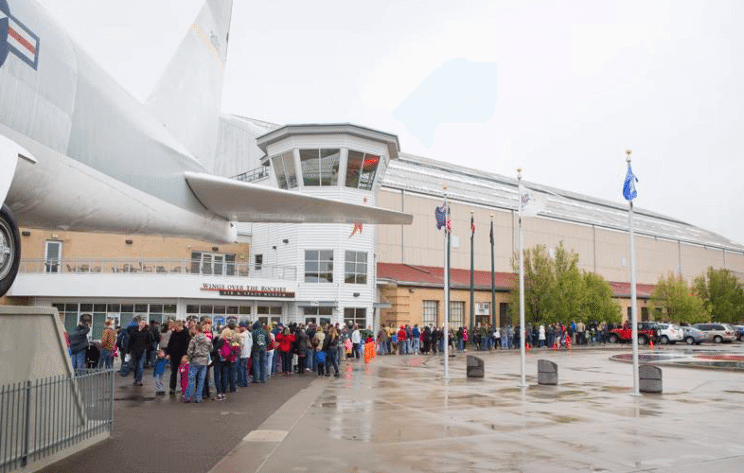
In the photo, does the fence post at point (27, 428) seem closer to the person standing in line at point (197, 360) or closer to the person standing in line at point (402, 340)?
the person standing in line at point (197, 360)

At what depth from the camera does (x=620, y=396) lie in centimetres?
1479

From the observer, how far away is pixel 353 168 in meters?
35.6

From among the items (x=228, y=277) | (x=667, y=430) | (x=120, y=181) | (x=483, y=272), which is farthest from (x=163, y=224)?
(x=483, y=272)

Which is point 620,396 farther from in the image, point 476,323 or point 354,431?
point 476,323

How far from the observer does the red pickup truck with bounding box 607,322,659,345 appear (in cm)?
4422

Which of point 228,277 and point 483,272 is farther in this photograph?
point 483,272

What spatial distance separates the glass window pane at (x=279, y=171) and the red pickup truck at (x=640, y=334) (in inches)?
993

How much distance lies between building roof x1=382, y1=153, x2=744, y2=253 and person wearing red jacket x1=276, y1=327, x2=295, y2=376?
22.5 m

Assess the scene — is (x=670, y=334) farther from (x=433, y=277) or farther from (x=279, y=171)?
(x=279, y=171)

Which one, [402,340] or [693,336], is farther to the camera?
[693,336]

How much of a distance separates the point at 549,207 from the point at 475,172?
765cm

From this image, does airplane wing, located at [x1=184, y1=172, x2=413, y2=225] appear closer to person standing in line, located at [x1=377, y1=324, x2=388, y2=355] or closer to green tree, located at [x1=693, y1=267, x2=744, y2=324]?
person standing in line, located at [x1=377, y1=324, x2=388, y2=355]

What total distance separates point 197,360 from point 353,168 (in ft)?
77.5

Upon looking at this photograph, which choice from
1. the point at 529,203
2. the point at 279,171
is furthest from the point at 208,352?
the point at 279,171
